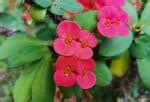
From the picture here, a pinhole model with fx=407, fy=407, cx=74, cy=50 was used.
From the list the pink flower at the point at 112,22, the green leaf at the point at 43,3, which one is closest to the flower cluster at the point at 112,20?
the pink flower at the point at 112,22

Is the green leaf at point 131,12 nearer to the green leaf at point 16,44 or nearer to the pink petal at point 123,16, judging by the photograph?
the pink petal at point 123,16

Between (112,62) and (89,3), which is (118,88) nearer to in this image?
(112,62)

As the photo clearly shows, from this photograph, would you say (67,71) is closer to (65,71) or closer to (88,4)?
(65,71)

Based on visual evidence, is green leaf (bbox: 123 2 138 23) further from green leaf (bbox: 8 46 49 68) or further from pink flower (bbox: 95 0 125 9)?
green leaf (bbox: 8 46 49 68)

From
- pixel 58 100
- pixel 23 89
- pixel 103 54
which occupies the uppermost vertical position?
pixel 103 54

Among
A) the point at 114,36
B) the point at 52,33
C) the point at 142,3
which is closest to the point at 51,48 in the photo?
the point at 52,33

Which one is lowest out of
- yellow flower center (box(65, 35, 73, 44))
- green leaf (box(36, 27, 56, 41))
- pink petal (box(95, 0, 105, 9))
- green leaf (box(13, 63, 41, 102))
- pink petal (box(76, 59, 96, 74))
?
green leaf (box(13, 63, 41, 102))

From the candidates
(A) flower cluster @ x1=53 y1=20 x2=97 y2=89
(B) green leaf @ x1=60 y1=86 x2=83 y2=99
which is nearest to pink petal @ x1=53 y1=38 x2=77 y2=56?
(A) flower cluster @ x1=53 y1=20 x2=97 y2=89
